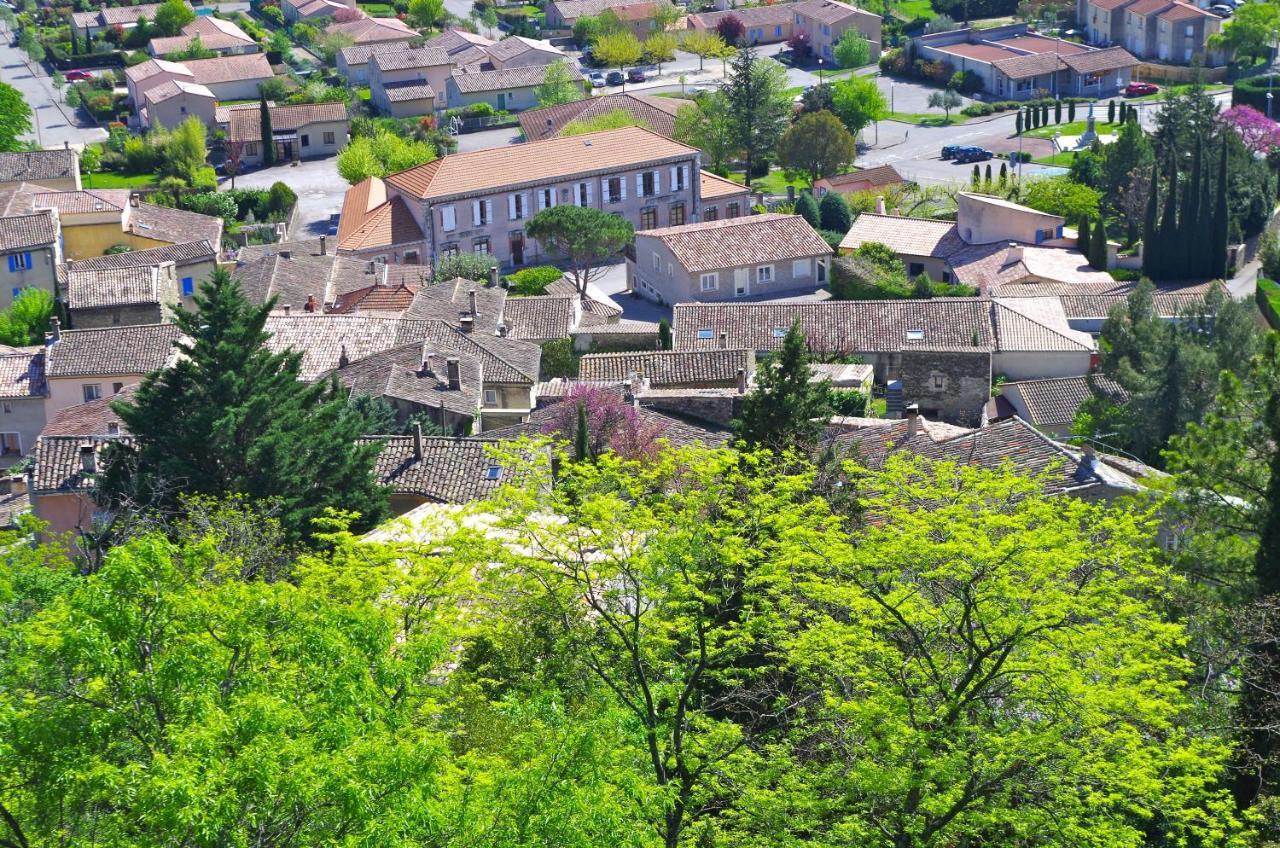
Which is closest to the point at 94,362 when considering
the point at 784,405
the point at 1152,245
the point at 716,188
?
the point at 784,405

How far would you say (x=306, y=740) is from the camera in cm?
1861

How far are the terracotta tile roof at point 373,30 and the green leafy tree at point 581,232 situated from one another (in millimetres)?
53771

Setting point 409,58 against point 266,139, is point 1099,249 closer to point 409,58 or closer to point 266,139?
point 266,139

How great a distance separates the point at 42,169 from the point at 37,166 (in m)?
0.33

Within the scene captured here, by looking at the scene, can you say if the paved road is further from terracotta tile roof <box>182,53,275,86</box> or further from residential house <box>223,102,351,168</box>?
residential house <box>223,102,351,168</box>

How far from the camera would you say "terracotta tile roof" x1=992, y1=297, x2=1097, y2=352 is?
63.4 m

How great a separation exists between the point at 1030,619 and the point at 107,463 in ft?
85.0

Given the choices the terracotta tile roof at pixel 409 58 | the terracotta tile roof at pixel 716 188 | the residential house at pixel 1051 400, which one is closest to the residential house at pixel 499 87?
the terracotta tile roof at pixel 409 58

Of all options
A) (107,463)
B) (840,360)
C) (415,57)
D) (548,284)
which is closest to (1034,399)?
(840,360)

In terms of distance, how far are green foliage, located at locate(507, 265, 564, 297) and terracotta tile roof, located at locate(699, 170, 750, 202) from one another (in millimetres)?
15270

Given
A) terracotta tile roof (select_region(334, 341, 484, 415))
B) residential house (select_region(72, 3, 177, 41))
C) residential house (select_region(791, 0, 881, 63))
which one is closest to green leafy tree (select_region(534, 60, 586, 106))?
residential house (select_region(791, 0, 881, 63))

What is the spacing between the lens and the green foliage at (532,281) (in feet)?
247

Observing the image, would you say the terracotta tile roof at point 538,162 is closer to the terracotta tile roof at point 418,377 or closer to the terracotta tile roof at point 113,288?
the terracotta tile roof at point 113,288

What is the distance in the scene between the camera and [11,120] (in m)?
101
